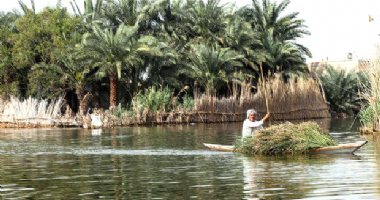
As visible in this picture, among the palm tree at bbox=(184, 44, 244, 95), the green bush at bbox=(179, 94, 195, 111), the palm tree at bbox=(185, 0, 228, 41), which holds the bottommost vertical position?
the green bush at bbox=(179, 94, 195, 111)

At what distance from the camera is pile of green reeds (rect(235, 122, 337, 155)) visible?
19406 mm

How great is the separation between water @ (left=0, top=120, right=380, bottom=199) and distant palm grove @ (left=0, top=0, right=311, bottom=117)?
2050 centimetres

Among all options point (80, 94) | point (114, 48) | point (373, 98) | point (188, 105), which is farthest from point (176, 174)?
point (80, 94)

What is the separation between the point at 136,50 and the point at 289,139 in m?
25.6

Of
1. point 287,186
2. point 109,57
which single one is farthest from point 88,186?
point 109,57

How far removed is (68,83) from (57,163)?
2853 cm

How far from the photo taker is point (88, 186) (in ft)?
45.9

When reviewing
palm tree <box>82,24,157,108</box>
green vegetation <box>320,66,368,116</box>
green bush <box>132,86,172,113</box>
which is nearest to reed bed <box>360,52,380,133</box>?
green bush <box>132,86,172,113</box>

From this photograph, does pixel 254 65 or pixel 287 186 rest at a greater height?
pixel 254 65

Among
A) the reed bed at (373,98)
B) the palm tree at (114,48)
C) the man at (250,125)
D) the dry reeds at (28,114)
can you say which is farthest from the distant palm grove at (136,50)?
the man at (250,125)

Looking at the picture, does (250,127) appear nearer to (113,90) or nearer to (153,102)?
(153,102)

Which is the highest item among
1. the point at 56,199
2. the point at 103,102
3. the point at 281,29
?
the point at 281,29

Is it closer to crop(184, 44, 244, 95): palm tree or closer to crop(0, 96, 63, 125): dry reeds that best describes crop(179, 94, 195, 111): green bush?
crop(184, 44, 244, 95): palm tree

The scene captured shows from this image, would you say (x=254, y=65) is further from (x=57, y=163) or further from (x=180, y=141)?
(x=57, y=163)
